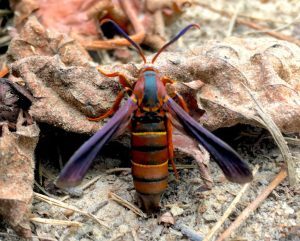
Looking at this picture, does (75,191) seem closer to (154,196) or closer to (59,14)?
(154,196)

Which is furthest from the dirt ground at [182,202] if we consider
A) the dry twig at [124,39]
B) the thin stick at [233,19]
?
the thin stick at [233,19]

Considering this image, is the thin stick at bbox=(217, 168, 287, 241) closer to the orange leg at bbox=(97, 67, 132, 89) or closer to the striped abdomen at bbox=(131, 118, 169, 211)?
the striped abdomen at bbox=(131, 118, 169, 211)

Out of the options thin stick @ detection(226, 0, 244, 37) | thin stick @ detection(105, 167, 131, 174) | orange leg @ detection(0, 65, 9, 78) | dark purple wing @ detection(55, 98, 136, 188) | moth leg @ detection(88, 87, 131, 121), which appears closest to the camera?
dark purple wing @ detection(55, 98, 136, 188)

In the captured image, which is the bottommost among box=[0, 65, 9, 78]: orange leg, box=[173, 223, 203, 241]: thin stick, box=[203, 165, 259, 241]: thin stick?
box=[173, 223, 203, 241]: thin stick

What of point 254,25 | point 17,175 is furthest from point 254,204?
point 254,25

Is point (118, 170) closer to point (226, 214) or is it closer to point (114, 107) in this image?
point (114, 107)

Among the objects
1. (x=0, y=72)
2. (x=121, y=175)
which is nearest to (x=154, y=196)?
(x=121, y=175)

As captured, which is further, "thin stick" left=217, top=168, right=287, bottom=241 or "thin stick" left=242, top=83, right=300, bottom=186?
"thin stick" left=242, top=83, right=300, bottom=186

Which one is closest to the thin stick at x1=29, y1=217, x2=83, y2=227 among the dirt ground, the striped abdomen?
the dirt ground
